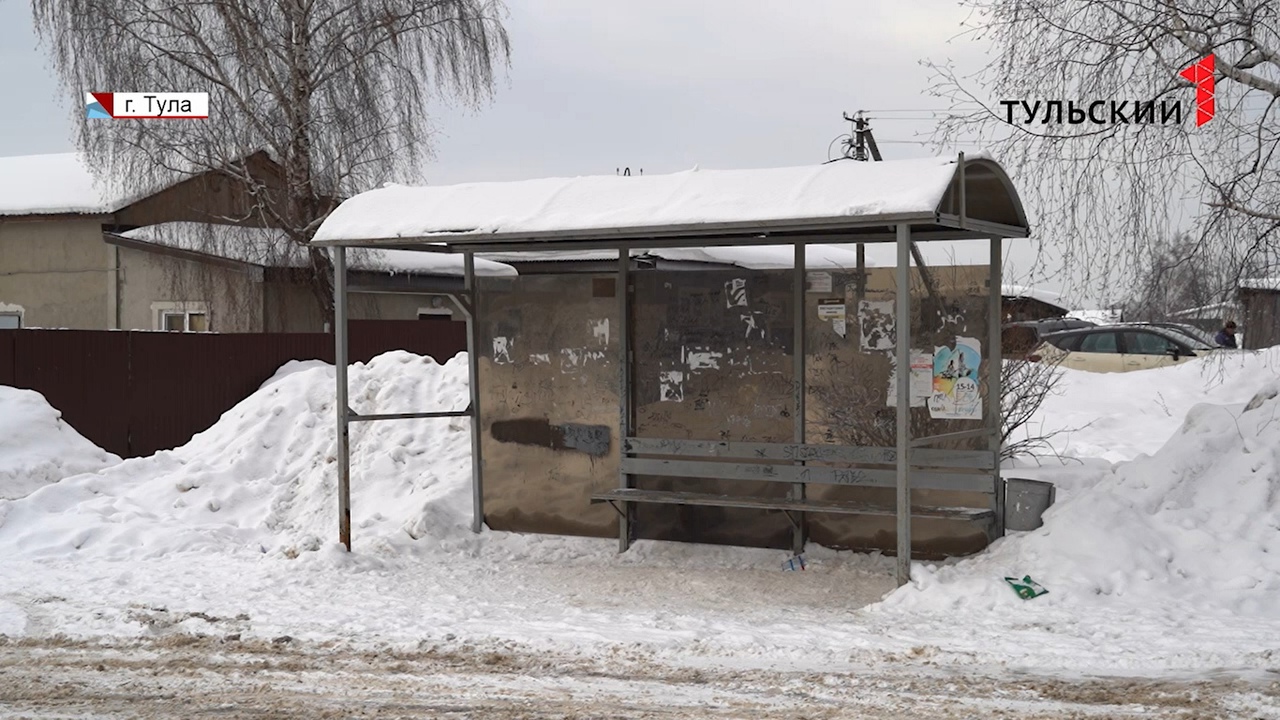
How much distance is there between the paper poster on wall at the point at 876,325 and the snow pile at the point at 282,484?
145 inches

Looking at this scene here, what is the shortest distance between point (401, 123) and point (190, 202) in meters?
4.47

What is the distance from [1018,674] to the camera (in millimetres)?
6512

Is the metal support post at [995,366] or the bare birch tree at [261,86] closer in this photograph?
the metal support post at [995,366]

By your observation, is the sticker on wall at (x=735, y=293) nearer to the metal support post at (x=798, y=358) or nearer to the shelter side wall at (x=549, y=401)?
the metal support post at (x=798, y=358)

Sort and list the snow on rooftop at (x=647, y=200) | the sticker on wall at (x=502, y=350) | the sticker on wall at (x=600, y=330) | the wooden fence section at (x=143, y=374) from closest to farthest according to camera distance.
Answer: the snow on rooftop at (x=647, y=200) → the sticker on wall at (x=600, y=330) → the sticker on wall at (x=502, y=350) → the wooden fence section at (x=143, y=374)

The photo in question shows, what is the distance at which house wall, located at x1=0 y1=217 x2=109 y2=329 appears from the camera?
25.0 metres

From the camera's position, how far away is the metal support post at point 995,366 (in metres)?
9.12

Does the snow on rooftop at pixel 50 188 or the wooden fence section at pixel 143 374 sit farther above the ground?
the snow on rooftop at pixel 50 188

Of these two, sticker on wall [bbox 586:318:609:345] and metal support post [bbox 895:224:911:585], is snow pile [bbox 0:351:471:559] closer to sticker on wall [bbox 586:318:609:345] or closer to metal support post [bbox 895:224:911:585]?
sticker on wall [bbox 586:318:609:345]

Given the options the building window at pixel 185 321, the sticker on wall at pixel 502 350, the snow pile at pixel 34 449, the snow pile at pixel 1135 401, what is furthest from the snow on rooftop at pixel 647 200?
the building window at pixel 185 321

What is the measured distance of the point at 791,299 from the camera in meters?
9.88

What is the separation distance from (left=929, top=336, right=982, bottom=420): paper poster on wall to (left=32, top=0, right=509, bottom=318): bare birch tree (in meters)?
14.5

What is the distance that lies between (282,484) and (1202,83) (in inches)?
333

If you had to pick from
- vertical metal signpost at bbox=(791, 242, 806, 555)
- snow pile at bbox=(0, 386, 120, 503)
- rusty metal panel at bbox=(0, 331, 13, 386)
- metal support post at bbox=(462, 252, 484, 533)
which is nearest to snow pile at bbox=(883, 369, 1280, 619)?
vertical metal signpost at bbox=(791, 242, 806, 555)
